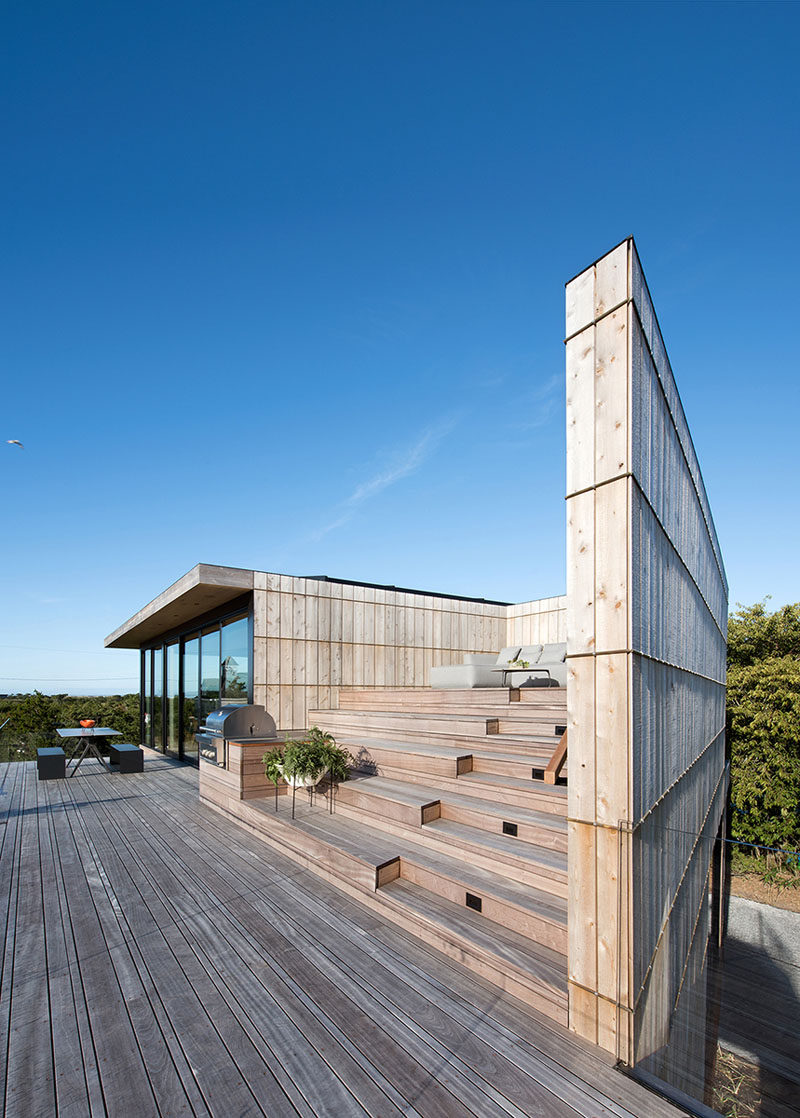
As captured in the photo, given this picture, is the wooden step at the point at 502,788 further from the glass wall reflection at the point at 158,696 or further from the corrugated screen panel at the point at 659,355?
the glass wall reflection at the point at 158,696

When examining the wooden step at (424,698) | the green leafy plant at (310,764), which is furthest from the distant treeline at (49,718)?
the green leafy plant at (310,764)

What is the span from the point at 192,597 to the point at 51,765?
13.6ft

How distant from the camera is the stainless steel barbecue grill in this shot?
6.66 m

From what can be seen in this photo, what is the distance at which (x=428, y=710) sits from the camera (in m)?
6.98

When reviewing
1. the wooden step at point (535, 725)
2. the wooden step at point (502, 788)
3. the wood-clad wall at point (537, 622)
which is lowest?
the wooden step at point (502, 788)

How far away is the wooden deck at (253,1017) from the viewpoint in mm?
2021

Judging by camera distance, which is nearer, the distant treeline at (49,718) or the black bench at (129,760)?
the black bench at (129,760)

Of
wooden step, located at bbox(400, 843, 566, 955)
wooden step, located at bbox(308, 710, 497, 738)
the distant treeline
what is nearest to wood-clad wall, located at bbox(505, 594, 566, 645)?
wooden step, located at bbox(308, 710, 497, 738)

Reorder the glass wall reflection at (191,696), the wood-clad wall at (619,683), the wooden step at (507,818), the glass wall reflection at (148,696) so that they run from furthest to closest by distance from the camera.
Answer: the glass wall reflection at (148,696)
the glass wall reflection at (191,696)
the wooden step at (507,818)
the wood-clad wall at (619,683)

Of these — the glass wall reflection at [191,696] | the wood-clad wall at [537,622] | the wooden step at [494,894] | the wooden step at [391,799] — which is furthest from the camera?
the wood-clad wall at [537,622]

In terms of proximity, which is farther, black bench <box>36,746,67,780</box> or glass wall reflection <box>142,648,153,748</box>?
glass wall reflection <box>142,648,153,748</box>

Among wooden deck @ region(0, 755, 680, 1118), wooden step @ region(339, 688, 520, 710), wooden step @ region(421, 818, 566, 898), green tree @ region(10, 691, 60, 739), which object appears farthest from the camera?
green tree @ region(10, 691, 60, 739)

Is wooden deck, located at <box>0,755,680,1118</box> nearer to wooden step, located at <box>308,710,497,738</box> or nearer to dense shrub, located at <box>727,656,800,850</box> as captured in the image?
wooden step, located at <box>308,710,497,738</box>

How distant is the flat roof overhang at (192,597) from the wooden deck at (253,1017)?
3.78 meters
